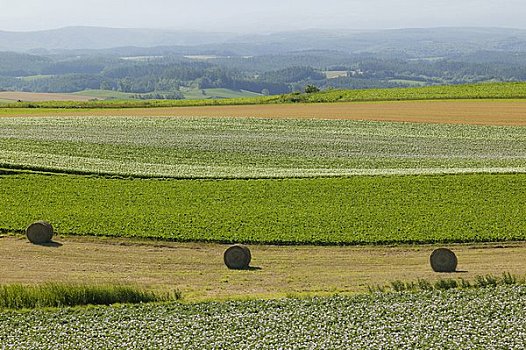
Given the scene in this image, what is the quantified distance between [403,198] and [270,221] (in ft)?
26.9

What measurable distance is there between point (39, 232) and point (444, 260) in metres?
17.1

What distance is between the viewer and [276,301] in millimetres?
23875

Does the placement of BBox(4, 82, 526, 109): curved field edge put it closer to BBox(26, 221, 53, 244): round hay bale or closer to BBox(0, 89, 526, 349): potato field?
BBox(0, 89, 526, 349): potato field

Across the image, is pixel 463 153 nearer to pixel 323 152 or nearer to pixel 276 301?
pixel 323 152

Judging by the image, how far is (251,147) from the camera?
5594cm

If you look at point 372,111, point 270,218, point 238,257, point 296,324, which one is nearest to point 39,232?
point 238,257

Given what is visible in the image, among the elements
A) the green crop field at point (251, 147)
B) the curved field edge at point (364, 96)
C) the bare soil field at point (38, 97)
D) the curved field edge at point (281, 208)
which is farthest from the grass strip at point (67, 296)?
the bare soil field at point (38, 97)

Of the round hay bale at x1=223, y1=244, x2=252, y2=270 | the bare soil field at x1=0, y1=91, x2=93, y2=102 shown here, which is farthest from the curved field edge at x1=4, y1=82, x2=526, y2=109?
the round hay bale at x1=223, y1=244, x2=252, y2=270

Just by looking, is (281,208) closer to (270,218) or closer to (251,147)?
(270,218)

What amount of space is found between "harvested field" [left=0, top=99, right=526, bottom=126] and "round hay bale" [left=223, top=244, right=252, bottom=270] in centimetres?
4161

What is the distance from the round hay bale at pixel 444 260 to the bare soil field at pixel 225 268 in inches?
14.5

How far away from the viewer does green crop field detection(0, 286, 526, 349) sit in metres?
20.5

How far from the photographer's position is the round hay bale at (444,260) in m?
27.6

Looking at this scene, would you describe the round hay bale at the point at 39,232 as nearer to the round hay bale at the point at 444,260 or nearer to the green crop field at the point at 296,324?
the green crop field at the point at 296,324
